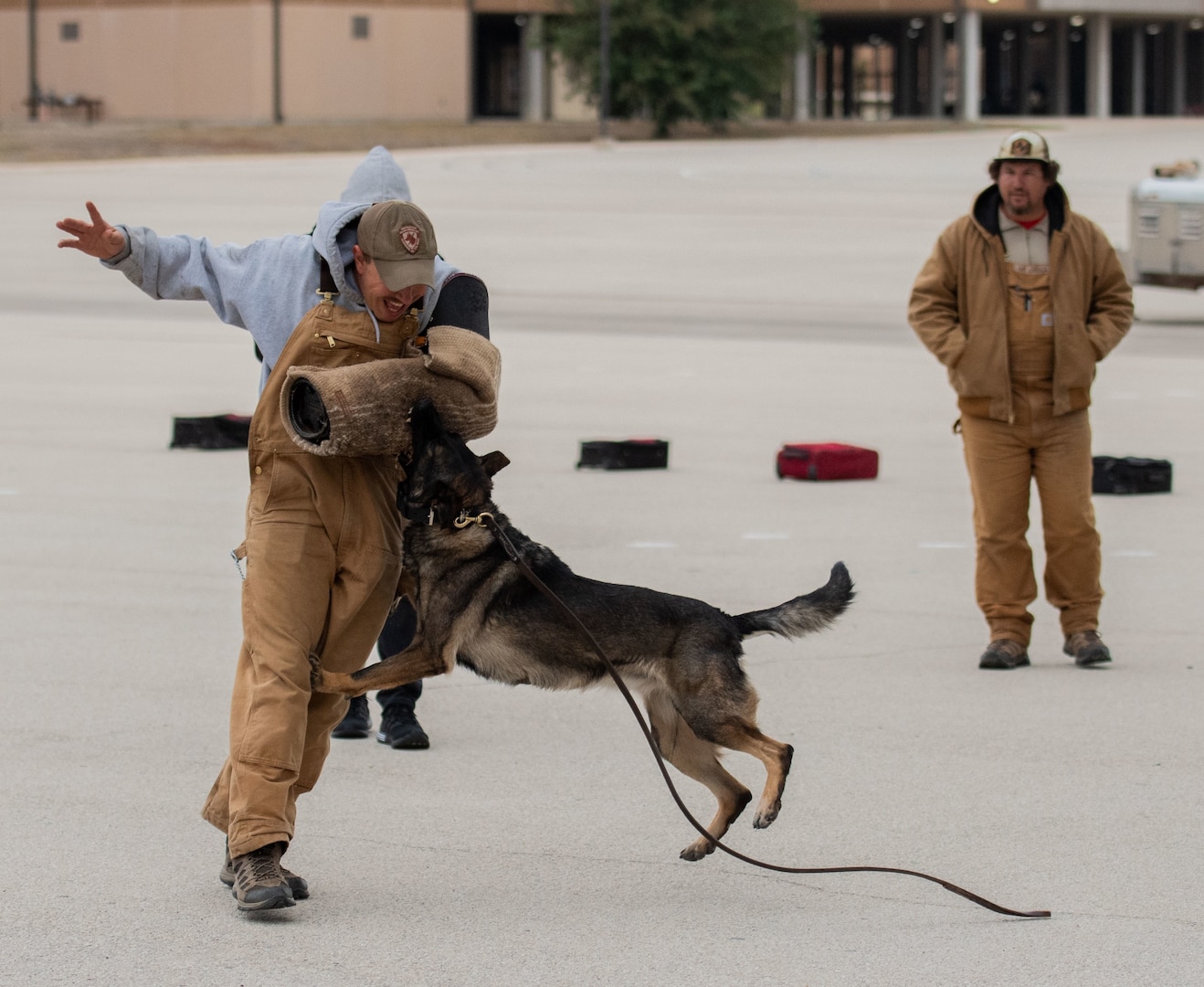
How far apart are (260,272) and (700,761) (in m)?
1.84

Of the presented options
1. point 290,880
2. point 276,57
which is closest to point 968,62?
point 276,57

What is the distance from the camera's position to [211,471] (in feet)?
42.1

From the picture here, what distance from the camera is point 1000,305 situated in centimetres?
804

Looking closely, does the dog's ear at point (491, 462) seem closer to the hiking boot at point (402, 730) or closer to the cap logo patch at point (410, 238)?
the cap logo patch at point (410, 238)

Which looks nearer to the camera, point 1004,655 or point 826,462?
point 1004,655

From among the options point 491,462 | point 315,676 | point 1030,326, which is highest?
point 1030,326

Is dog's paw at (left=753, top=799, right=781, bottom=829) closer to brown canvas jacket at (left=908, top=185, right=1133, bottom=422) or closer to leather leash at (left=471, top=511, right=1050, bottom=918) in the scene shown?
leather leash at (left=471, top=511, right=1050, bottom=918)

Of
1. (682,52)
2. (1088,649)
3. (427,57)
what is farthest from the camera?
(427,57)

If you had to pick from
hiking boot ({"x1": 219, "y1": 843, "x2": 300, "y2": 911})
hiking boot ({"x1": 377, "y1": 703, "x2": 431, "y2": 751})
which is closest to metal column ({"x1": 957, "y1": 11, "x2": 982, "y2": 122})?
hiking boot ({"x1": 377, "y1": 703, "x2": 431, "y2": 751})

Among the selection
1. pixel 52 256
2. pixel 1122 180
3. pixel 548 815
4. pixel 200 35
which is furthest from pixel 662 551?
pixel 200 35

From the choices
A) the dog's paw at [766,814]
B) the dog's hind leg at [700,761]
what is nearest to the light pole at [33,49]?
the dog's hind leg at [700,761]

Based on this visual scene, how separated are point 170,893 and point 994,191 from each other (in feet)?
15.3

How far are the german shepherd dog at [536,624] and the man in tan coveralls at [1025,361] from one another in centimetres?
314

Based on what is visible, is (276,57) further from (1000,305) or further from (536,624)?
(536,624)
